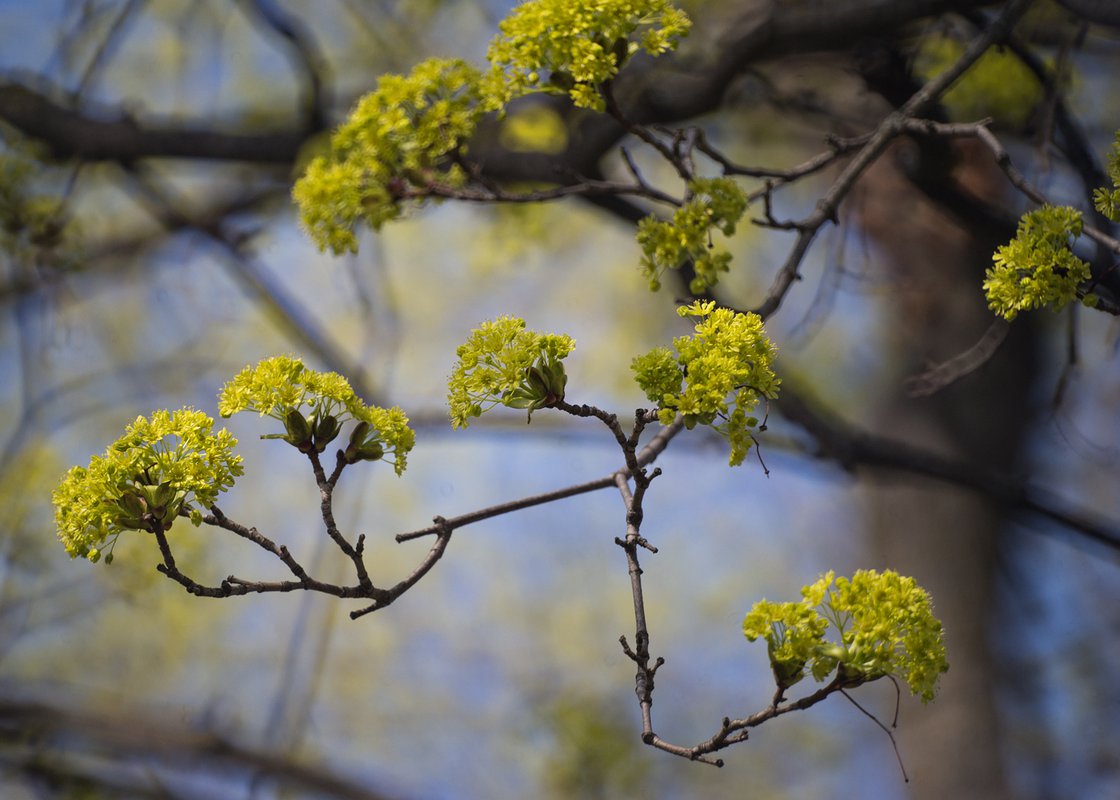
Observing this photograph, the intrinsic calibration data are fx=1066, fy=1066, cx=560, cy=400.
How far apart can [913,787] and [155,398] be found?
14.7 ft

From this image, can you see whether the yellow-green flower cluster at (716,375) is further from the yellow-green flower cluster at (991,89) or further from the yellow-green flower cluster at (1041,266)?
the yellow-green flower cluster at (991,89)

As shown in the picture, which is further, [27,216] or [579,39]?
[27,216]

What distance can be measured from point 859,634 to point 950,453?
4100mm

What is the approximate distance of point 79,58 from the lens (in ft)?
14.7

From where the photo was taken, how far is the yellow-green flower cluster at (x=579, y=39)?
187 cm

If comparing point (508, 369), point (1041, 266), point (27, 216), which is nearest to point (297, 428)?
point (508, 369)

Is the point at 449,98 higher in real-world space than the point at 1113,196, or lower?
higher

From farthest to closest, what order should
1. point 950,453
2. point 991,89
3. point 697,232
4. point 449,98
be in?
1. point 950,453
2. point 991,89
3. point 449,98
4. point 697,232

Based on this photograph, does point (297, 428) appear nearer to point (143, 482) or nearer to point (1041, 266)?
point (143, 482)

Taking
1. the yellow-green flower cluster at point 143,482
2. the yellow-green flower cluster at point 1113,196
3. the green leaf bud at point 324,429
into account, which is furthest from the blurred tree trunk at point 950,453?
the yellow-green flower cluster at point 143,482

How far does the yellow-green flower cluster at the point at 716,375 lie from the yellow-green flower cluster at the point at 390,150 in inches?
38.5

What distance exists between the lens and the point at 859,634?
4.89 feet

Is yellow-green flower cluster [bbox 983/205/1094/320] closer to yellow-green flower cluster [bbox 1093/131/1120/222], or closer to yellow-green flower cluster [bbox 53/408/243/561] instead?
yellow-green flower cluster [bbox 1093/131/1120/222]

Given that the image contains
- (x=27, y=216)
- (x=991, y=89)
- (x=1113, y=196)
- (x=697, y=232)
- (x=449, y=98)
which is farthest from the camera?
(x=991, y=89)
